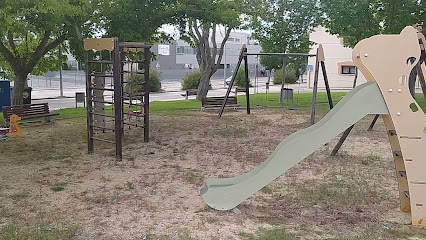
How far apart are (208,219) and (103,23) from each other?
6.76m

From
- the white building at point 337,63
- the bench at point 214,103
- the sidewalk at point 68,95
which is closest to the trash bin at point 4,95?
the sidewalk at point 68,95

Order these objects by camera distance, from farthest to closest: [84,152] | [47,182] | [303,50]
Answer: [303,50], [84,152], [47,182]

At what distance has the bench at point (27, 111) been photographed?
11992 mm

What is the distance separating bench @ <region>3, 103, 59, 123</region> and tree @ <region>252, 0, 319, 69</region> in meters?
11.6

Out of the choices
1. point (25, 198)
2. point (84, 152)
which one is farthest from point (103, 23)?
point (25, 198)

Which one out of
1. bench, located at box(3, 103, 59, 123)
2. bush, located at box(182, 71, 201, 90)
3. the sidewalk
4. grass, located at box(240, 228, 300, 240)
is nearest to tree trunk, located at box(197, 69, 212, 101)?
the sidewalk

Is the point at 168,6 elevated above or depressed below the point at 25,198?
above

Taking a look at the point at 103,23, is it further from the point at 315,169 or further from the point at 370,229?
the point at 370,229

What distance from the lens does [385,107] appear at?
4.90 metres

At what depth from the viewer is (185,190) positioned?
633 centimetres

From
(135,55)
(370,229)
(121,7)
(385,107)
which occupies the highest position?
(121,7)

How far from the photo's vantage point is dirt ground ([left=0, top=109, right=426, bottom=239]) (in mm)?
4883

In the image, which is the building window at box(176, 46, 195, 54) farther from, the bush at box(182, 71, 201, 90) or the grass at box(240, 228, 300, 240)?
the grass at box(240, 228, 300, 240)

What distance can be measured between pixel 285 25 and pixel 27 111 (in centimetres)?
1318
